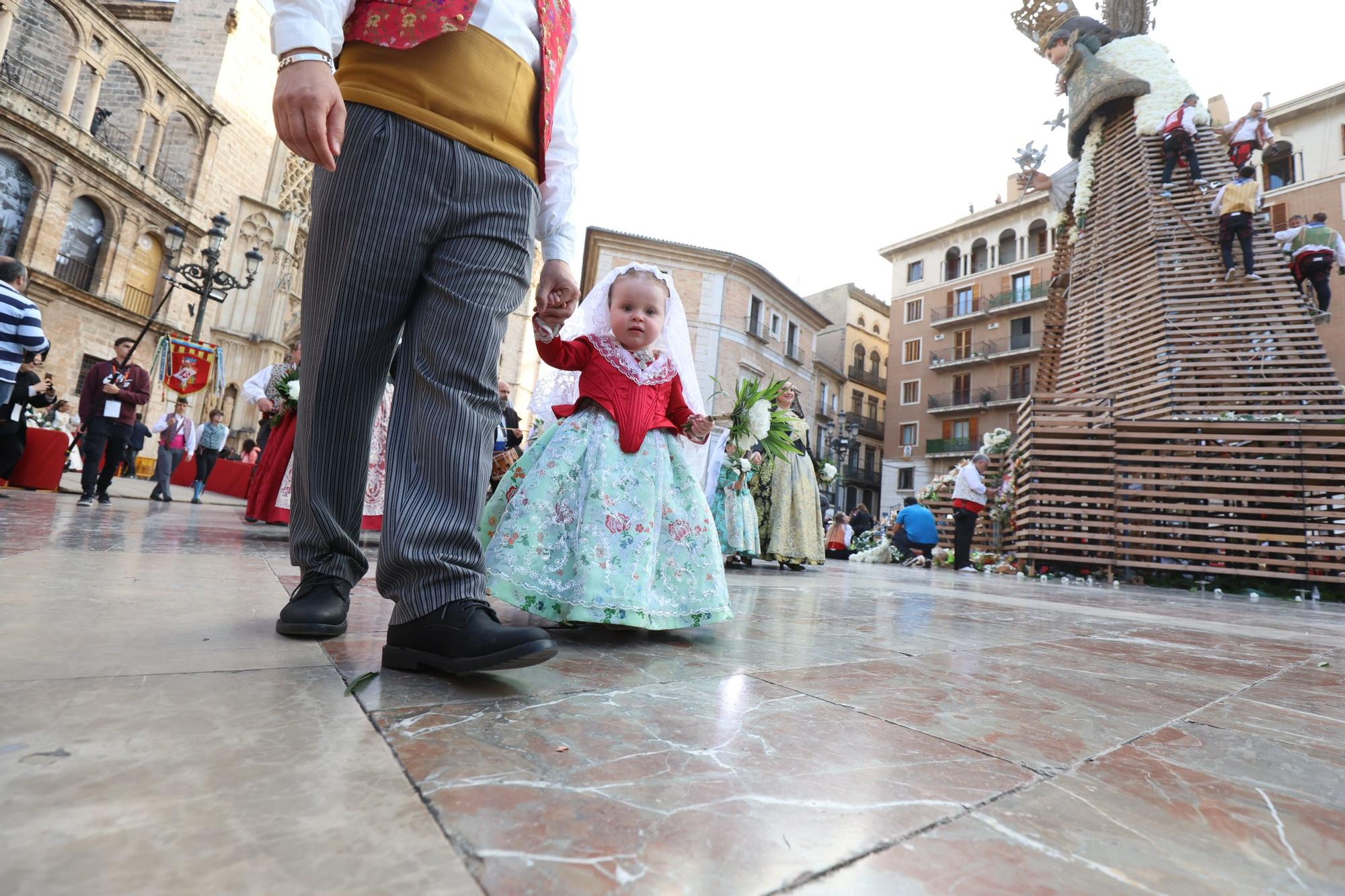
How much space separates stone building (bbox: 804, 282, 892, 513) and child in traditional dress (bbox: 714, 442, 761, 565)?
3048 cm

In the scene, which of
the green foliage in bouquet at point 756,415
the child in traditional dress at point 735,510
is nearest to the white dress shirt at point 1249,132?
the child in traditional dress at point 735,510

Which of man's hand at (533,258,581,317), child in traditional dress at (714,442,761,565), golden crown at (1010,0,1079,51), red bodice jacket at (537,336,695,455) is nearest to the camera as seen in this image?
man's hand at (533,258,581,317)

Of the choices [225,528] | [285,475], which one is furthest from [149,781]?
[225,528]

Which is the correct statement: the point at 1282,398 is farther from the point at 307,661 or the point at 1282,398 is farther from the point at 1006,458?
the point at 307,661

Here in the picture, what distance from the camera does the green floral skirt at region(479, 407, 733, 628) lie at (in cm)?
199

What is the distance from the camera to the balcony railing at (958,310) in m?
30.6

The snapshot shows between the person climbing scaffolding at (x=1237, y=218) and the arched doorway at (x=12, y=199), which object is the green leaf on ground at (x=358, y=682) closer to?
the person climbing scaffolding at (x=1237, y=218)

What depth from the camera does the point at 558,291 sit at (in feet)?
6.21

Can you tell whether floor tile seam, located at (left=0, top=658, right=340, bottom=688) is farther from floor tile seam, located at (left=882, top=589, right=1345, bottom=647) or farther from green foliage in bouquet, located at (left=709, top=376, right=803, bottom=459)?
floor tile seam, located at (left=882, top=589, right=1345, bottom=647)

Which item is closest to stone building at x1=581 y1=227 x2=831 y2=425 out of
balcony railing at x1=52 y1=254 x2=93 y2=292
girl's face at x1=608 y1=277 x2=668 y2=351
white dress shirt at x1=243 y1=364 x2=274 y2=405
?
balcony railing at x1=52 y1=254 x2=93 y2=292

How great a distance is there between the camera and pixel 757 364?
27484mm

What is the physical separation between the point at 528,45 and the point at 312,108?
59 cm

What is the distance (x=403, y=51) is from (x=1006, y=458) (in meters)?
13.4

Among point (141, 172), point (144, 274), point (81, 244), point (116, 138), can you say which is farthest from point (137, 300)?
point (116, 138)
